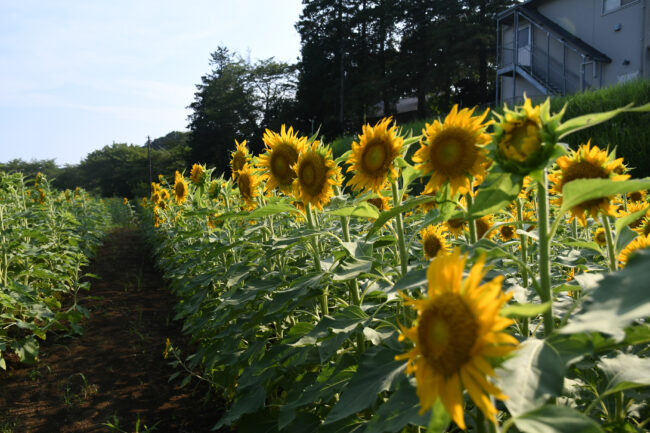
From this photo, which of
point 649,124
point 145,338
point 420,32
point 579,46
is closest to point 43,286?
point 145,338

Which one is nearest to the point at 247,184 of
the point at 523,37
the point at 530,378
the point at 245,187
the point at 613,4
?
the point at 245,187

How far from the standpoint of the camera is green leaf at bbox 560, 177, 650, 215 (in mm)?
894

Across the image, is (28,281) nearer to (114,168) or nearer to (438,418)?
(438,418)

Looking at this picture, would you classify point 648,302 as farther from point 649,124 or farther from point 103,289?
point 649,124

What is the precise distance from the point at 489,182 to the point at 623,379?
1.57 feet

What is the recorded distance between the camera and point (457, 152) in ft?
4.42

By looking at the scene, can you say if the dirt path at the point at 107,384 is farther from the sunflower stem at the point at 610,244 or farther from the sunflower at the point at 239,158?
the sunflower stem at the point at 610,244

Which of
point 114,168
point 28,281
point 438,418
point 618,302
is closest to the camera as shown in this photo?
point 618,302

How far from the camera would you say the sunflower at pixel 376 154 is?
168 centimetres

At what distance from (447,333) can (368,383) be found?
0.44 m

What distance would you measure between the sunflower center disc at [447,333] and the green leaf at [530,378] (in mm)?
84

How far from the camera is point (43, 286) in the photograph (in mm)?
5348

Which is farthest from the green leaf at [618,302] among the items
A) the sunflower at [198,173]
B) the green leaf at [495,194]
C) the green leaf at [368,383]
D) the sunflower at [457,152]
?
the sunflower at [198,173]

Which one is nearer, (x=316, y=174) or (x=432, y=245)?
(x=316, y=174)
